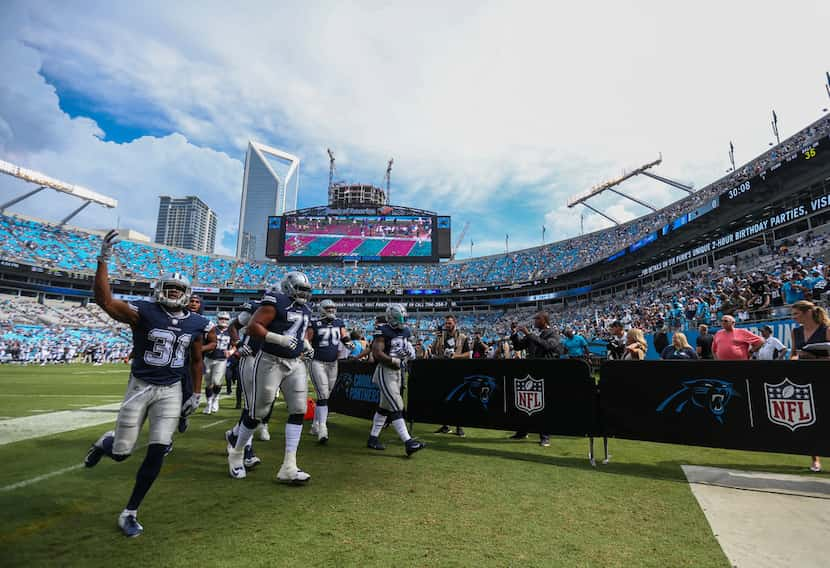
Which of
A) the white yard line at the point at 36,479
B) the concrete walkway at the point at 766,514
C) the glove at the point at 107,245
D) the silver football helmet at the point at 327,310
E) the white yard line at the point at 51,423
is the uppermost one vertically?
the glove at the point at 107,245

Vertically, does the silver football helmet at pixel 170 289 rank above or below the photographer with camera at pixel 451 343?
above

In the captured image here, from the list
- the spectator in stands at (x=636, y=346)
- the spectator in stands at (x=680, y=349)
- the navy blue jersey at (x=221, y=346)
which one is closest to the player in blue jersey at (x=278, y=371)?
the spectator in stands at (x=636, y=346)

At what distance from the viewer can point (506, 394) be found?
6.94m

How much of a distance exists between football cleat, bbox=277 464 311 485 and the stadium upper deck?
41384 mm

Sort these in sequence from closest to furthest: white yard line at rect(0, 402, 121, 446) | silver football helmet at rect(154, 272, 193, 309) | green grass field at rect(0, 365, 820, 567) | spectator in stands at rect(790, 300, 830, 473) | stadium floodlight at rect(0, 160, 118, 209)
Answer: green grass field at rect(0, 365, 820, 567), silver football helmet at rect(154, 272, 193, 309), spectator in stands at rect(790, 300, 830, 473), white yard line at rect(0, 402, 121, 446), stadium floodlight at rect(0, 160, 118, 209)

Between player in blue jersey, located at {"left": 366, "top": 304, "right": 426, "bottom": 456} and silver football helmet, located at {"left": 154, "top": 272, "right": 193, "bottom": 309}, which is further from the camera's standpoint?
player in blue jersey, located at {"left": 366, "top": 304, "right": 426, "bottom": 456}

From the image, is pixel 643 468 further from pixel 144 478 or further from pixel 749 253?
pixel 749 253

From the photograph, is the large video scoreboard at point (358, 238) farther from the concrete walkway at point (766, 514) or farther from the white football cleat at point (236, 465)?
the white football cleat at point (236, 465)

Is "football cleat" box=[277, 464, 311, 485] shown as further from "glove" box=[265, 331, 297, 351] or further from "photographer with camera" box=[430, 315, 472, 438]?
"photographer with camera" box=[430, 315, 472, 438]

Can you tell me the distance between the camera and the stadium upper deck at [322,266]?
165ft

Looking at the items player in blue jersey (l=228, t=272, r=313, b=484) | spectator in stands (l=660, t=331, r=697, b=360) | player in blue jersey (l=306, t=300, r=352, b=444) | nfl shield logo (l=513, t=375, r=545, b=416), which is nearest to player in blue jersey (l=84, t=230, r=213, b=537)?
player in blue jersey (l=228, t=272, r=313, b=484)

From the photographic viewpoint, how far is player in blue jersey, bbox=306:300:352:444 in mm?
7527

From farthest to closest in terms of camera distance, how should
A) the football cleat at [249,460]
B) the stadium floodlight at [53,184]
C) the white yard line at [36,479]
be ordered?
the stadium floodlight at [53,184] → the football cleat at [249,460] → the white yard line at [36,479]

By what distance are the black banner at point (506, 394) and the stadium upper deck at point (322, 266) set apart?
37.9 m
